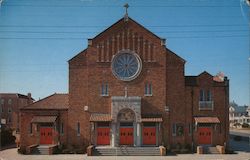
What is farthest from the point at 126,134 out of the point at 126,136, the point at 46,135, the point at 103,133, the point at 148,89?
the point at 46,135

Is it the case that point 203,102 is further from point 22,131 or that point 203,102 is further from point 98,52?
point 22,131

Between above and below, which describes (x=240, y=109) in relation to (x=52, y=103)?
below

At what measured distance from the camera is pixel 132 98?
81.7 feet

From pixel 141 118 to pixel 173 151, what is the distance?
3.12 m

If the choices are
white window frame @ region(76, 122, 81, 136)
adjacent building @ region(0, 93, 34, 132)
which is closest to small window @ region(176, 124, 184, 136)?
white window frame @ region(76, 122, 81, 136)

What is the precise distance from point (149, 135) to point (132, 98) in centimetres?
289

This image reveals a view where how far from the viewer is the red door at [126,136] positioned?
24.9 m

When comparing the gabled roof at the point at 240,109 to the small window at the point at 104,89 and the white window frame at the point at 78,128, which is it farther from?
the white window frame at the point at 78,128

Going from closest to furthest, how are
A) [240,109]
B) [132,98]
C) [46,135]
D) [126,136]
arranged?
[132,98], [126,136], [46,135], [240,109]

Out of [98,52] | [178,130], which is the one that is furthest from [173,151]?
[98,52]

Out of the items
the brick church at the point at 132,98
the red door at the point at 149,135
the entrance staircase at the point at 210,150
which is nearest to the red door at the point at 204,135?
the brick church at the point at 132,98

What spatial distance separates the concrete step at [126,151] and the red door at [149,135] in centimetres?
119

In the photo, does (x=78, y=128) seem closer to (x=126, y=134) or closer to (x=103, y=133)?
(x=103, y=133)

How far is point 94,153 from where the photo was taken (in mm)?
23250
